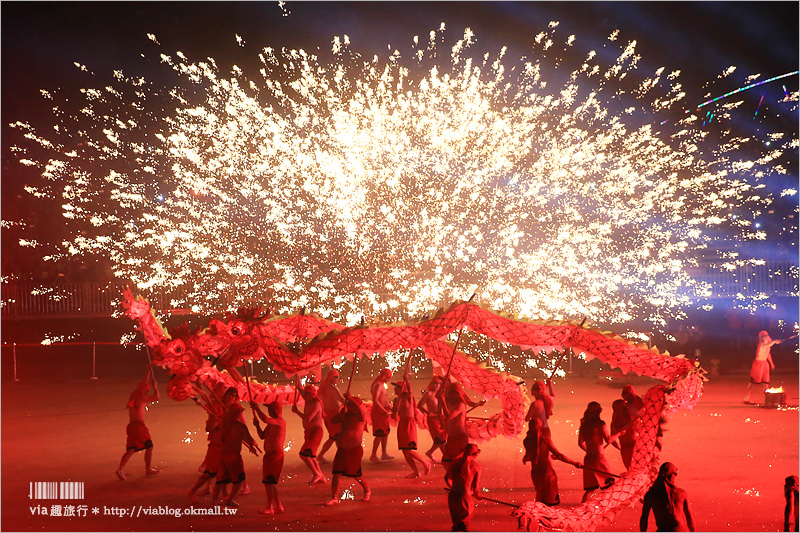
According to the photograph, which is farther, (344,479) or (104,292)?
(104,292)

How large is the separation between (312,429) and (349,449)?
0.96m

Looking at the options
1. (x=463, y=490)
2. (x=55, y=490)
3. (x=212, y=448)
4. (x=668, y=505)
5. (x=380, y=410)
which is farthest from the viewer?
(x=380, y=410)

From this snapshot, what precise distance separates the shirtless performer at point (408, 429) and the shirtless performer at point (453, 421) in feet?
3.36

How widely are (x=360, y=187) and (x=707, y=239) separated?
1166 cm

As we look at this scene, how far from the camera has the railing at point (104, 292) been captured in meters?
21.0

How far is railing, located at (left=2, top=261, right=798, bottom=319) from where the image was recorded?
2103cm

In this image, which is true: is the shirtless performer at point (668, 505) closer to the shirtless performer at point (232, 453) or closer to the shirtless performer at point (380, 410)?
the shirtless performer at point (232, 453)

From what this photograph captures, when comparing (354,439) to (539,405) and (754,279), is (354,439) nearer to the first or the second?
(539,405)

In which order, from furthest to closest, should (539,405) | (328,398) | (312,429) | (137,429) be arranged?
(328,398) → (137,429) → (312,429) → (539,405)

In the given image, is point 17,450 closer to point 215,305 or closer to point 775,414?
point 215,305

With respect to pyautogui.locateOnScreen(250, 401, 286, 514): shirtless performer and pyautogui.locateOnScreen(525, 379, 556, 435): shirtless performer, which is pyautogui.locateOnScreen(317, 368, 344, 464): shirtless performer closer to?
pyautogui.locateOnScreen(250, 401, 286, 514): shirtless performer

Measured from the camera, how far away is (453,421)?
8.88m

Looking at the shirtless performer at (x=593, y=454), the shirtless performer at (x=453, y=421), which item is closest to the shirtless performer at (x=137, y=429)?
the shirtless performer at (x=453, y=421)

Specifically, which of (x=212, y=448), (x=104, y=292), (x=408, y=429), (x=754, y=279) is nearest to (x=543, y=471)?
(x=408, y=429)
